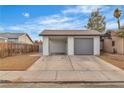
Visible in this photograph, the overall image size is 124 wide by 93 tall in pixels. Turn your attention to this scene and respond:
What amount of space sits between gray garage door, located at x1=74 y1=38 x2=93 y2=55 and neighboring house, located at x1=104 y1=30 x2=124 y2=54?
357cm

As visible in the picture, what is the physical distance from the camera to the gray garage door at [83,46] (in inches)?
974

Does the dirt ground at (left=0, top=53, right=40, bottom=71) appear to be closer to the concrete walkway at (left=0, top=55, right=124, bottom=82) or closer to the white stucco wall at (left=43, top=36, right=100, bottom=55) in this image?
the concrete walkway at (left=0, top=55, right=124, bottom=82)

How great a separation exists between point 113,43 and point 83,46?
5.59 meters

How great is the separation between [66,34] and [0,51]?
309 inches

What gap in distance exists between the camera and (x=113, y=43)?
28.5 meters

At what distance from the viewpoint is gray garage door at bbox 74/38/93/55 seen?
81.2ft

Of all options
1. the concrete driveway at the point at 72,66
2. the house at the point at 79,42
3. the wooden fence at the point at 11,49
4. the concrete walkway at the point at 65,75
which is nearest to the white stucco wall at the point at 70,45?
the house at the point at 79,42

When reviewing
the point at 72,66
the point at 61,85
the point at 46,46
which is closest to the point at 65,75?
the point at 61,85

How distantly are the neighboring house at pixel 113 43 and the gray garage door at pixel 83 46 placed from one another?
3571 mm

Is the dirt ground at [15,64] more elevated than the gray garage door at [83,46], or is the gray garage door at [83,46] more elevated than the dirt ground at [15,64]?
the gray garage door at [83,46]

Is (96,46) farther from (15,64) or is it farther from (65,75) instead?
(65,75)

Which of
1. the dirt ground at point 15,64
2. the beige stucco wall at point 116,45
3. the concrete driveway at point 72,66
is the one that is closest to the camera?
the concrete driveway at point 72,66

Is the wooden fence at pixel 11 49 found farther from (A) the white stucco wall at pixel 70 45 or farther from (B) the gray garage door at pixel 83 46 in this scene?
(B) the gray garage door at pixel 83 46
